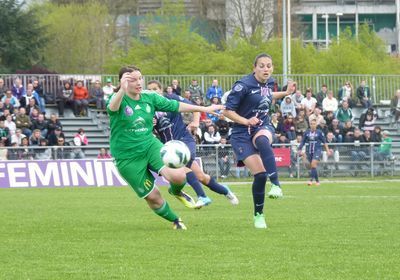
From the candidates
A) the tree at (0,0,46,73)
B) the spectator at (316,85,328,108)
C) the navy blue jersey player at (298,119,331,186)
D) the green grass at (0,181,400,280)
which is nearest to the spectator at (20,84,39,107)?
the navy blue jersey player at (298,119,331,186)

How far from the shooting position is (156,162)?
1333 centimetres

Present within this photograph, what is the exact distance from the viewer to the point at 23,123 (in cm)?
3397

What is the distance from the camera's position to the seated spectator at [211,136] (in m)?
34.8

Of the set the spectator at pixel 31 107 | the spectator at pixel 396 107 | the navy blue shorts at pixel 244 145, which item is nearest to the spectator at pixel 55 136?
the spectator at pixel 31 107

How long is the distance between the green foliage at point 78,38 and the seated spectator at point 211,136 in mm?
24788

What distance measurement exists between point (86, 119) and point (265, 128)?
24637 mm

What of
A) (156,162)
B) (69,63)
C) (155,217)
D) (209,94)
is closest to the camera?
(156,162)

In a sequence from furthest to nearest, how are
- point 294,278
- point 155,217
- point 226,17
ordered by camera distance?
point 226,17 → point 155,217 → point 294,278

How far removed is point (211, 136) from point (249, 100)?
20.8m

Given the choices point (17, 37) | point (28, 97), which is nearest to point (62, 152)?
point (28, 97)

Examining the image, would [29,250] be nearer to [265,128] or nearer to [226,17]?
[265,128]

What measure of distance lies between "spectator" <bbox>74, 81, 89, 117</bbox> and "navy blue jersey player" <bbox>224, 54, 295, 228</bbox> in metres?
24.6

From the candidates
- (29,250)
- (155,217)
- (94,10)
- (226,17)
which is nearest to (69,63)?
(94,10)

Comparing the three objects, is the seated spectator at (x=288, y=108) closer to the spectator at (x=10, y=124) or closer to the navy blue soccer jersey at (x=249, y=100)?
the spectator at (x=10, y=124)
